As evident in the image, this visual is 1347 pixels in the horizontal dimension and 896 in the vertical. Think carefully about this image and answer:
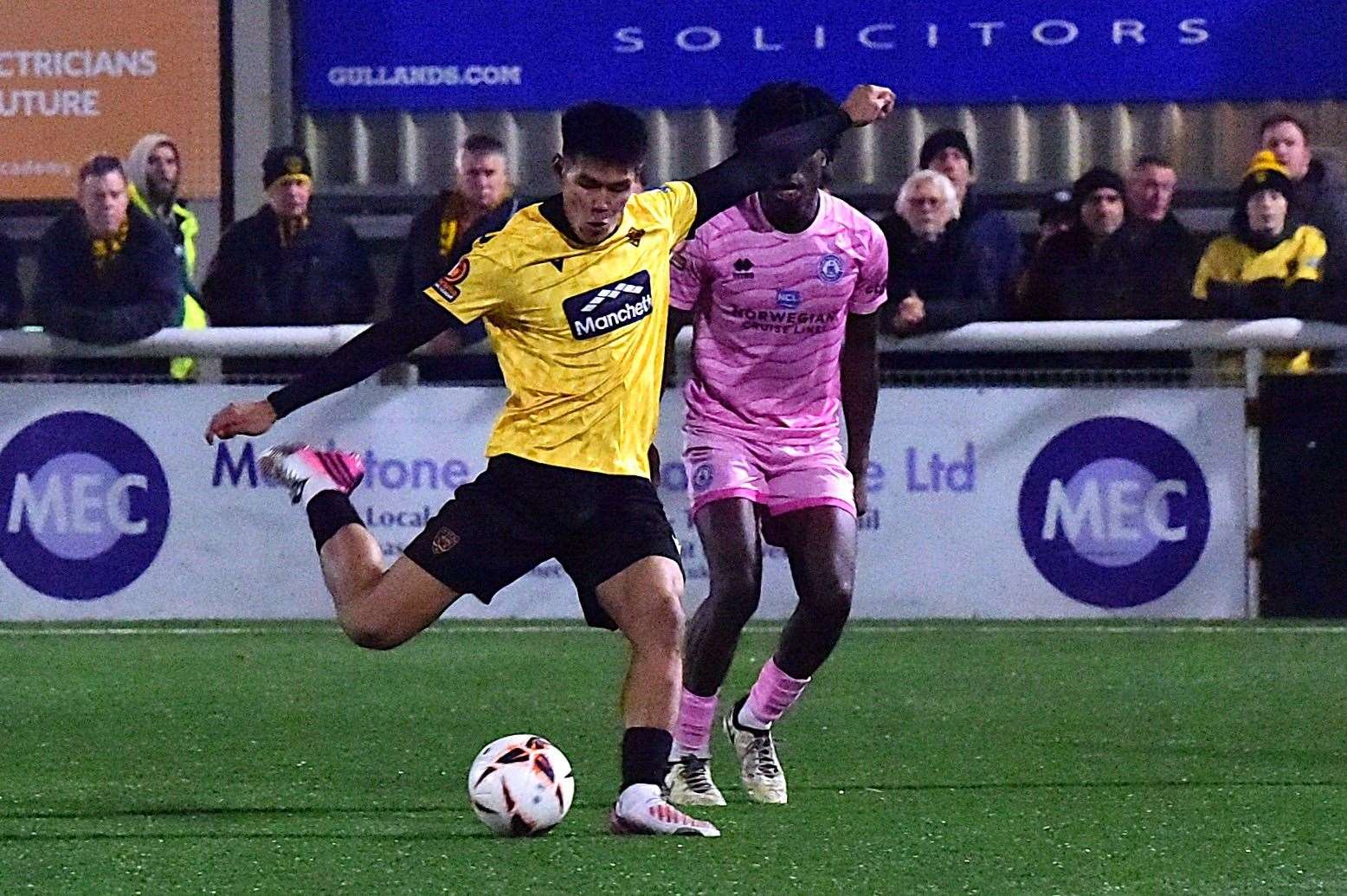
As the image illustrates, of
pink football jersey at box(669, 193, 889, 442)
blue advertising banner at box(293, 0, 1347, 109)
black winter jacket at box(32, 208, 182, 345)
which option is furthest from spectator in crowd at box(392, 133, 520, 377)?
pink football jersey at box(669, 193, 889, 442)

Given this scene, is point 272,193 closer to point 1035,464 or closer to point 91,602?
point 91,602

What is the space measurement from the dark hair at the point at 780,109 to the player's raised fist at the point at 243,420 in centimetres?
171

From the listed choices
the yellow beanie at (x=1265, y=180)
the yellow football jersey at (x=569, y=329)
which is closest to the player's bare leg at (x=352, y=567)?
the yellow football jersey at (x=569, y=329)

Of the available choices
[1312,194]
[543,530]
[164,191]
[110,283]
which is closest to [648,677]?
[543,530]

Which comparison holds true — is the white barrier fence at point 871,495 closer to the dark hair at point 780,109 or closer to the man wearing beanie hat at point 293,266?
the man wearing beanie hat at point 293,266

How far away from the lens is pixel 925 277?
12148 mm

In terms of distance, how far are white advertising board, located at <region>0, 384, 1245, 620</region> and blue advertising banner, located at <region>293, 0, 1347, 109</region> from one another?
9.45ft

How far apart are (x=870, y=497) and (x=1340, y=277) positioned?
234 cm

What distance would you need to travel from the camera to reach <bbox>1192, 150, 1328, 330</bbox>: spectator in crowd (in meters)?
12.1

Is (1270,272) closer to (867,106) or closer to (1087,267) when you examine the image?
(1087,267)

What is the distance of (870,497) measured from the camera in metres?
12.1

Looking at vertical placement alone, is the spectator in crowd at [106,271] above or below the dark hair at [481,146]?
below

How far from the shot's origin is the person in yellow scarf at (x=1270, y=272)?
39.7 ft

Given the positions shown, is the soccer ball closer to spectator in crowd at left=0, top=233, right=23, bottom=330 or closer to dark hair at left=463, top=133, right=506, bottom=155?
dark hair at left=463, top=133, right=506, bottom=155
